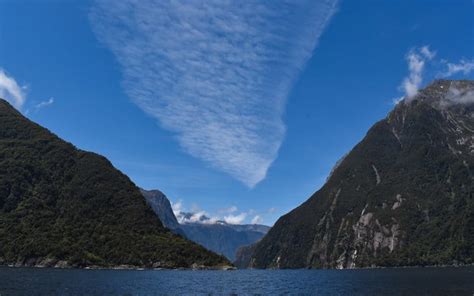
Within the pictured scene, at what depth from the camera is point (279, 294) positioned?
106 metres

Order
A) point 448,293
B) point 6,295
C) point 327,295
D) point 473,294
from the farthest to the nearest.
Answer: point 327,295, point 448,293, point 473,294, point 6,295

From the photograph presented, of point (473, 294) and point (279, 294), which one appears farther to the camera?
point (279, 294)

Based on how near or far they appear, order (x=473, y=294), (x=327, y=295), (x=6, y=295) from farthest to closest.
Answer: (x=327, y=295) → (x=473, y=294) → (x=6, y=295)

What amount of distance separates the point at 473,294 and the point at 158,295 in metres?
57.5

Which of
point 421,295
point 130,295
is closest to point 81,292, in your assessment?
point 130,295

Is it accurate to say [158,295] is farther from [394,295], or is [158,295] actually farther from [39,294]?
[394,295]

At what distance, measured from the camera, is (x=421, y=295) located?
94188mm

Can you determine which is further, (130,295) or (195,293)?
(195,293)

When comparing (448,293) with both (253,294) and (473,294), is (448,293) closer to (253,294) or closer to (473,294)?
(473,294)

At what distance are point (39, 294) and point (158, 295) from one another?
21.9 m

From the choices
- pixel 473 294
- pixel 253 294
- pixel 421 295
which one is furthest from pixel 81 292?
pixel 473 294

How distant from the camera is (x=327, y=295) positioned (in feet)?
335

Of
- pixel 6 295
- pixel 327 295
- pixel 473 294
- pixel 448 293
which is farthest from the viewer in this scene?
pixel 327 295

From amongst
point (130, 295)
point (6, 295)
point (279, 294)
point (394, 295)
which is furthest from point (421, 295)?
point (6, 295)
